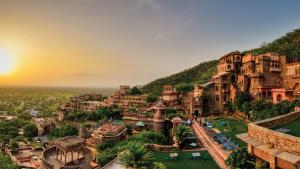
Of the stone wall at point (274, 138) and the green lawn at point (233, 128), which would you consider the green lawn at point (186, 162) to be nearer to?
the green lawn at point (233, 128)

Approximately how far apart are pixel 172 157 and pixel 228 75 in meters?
21.6

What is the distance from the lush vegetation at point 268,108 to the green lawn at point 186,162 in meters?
10.2

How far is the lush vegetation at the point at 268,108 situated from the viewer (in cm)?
2556

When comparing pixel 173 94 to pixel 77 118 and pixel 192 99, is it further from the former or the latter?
pixel 77 118

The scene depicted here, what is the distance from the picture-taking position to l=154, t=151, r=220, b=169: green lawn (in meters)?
17.6

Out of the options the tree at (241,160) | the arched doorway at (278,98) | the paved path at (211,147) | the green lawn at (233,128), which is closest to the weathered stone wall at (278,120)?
the tree at (241,160)

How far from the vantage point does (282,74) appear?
117 feet

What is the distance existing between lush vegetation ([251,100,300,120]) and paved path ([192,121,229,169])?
6.68 m

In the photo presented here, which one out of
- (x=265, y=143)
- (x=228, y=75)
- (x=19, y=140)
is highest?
(x=228, y=75)

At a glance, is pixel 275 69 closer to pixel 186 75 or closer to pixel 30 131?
pixel 186 75

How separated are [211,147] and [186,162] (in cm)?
397

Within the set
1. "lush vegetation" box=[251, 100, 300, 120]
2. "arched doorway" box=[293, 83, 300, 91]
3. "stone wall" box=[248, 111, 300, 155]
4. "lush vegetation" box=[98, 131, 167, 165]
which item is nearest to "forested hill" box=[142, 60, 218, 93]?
"arched doorway" box=[293, 83, 300, 91]

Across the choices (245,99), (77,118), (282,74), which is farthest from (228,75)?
(77,118)

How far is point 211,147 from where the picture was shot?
21.6 m
